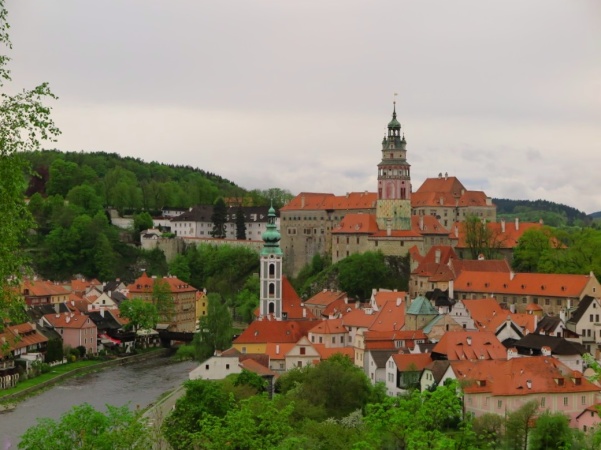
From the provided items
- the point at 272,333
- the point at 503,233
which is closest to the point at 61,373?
the point at 272,333

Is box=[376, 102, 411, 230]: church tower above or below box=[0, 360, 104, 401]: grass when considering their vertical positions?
above

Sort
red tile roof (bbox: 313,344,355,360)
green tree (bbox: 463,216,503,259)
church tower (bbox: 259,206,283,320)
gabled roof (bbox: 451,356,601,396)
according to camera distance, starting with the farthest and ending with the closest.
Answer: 1. green tree (bbox: 463,216,503,259)
2. church tower (bbox: 259,206,283,320)
3. red tile roof (bbox: 313,344,355,360)
4. gabled roof (bbox: 451,356,601,396)

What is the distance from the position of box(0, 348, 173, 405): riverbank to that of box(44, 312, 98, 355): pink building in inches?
64.3

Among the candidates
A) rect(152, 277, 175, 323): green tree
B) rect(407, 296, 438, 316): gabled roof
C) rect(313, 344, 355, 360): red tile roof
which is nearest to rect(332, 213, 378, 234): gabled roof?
rect(152, 277, 175, 323): green tree

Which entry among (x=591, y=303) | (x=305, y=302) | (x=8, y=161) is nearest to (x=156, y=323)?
(x=305, y=302)

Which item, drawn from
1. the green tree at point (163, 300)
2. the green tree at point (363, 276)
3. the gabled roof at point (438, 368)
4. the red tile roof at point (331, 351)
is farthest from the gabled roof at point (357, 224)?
the gabled roof at point (438, 368)

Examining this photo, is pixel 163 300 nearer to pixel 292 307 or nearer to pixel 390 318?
pixel 292 307

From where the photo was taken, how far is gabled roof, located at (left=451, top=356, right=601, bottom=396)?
102ft

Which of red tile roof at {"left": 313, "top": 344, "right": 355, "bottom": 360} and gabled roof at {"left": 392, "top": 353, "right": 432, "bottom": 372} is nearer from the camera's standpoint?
gabled roof at {"left": 392, "top": 353, "right": 432, "bottom": 372}

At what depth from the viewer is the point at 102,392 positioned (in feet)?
134

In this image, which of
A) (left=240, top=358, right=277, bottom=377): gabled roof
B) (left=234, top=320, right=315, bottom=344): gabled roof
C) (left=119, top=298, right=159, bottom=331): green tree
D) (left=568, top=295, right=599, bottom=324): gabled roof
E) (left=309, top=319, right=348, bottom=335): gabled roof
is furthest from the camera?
(left=119, top=298, right=159, bottom=331): green tree

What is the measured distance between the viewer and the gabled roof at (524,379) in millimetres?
31219

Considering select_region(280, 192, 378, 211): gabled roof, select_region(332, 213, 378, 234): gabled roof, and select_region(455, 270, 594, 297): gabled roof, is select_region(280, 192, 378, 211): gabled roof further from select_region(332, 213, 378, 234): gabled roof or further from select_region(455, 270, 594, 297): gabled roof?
select_region(455, 270, 594, 297): gabled roof

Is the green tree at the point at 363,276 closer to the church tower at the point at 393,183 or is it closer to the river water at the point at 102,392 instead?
the church tower at the point at 393,183
